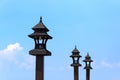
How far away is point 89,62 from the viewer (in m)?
34.8

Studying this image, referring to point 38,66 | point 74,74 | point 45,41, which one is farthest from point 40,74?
point 74,74

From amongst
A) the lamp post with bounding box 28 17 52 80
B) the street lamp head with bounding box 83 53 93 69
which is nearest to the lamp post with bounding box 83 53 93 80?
the street lamp head with bounding box 83 53 93 69

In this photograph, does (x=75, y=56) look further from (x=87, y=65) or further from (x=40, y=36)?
(x=40, y=36)

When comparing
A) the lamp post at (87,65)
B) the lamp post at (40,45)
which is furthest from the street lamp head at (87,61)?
the lamp post at (40,45)

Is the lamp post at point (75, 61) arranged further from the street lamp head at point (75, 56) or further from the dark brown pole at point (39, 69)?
the dark brown pole at point (39, 69)

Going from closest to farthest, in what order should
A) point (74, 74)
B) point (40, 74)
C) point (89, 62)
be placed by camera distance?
point (40, 74) < point (74, 74) < point (89, 62)

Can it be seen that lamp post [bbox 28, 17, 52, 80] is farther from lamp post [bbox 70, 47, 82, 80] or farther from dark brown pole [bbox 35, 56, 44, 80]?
lamp post [bbox 70, 47, 82, 80]

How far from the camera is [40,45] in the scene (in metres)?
16.4

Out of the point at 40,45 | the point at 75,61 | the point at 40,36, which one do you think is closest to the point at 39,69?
the point at 40,45

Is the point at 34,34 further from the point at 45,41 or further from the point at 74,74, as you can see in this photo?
the point at 74,74

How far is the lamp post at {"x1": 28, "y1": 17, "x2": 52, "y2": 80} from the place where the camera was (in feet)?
52.1

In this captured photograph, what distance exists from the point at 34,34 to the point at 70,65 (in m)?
13.7

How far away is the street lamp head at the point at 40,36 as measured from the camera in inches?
641

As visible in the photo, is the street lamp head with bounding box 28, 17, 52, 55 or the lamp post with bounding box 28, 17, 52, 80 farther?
the street lamp head with bounding box 28, 17, 52, 55
